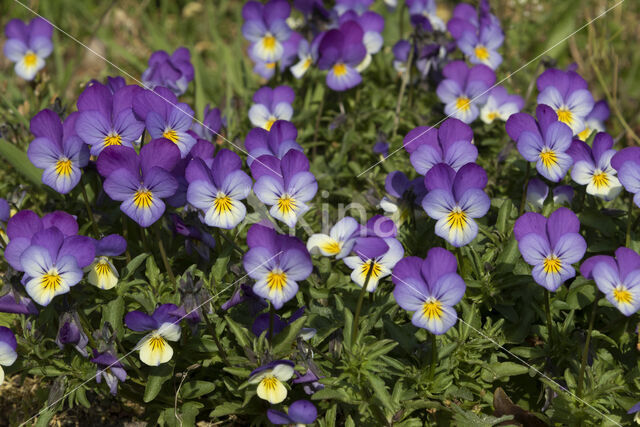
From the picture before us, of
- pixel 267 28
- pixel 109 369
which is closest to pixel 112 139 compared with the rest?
pixel 109 369

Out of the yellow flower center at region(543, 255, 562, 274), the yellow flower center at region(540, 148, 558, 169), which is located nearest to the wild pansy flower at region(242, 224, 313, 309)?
the yellow flower center at region(543, 255, 562, 274)

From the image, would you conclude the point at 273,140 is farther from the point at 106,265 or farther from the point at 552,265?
the point at 552,265

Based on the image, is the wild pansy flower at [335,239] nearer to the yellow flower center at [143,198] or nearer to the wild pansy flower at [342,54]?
the yellow flower center at [143,198]

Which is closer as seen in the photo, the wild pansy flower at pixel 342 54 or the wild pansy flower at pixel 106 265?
the wild pansy flower at pixel 106 265

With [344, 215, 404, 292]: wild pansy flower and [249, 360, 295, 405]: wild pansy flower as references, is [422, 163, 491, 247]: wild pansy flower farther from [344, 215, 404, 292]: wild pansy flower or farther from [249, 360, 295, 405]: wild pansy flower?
[249, 360, 295, 405]: wild pansy flower

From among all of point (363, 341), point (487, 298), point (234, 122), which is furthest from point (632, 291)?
point (234, 122)

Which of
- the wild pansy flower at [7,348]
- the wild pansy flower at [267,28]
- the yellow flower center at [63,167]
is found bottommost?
the wild pansy flower at [7,348]

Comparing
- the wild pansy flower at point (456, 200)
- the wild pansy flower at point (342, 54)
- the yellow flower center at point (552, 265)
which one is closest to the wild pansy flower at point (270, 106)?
the wild pansy flower at point (342, 54)
